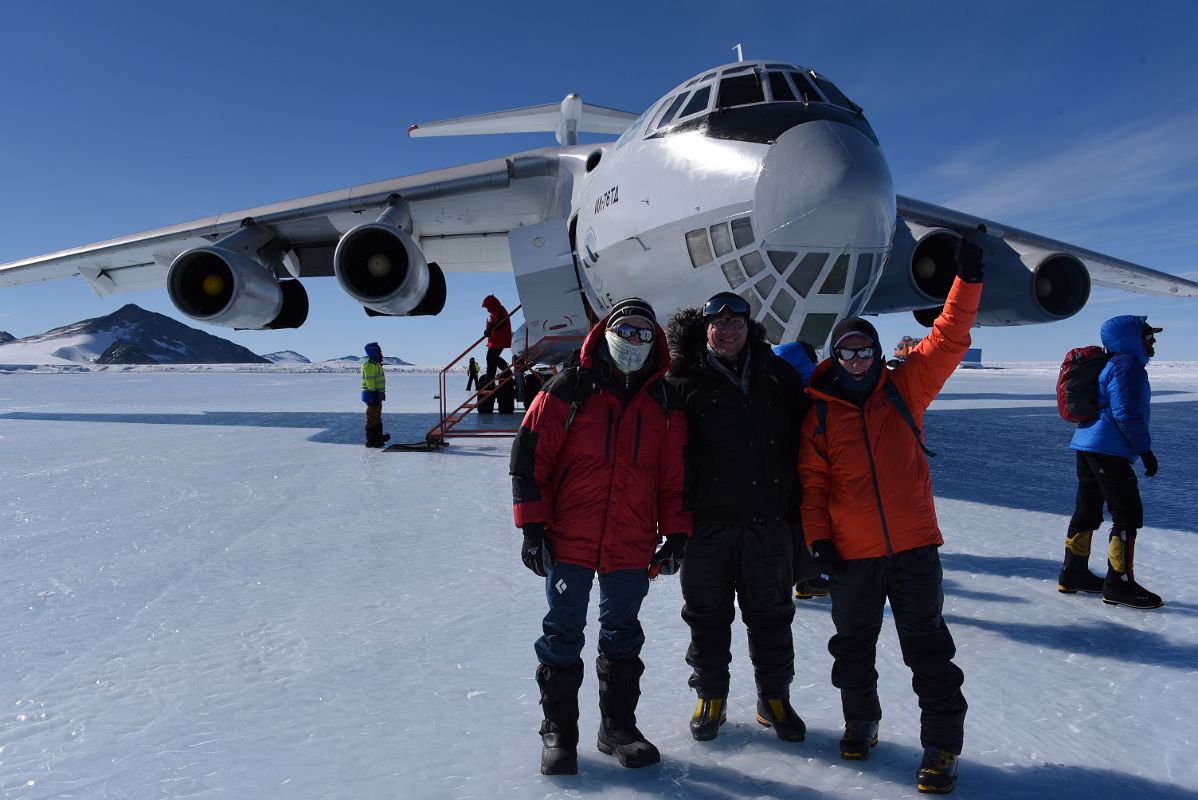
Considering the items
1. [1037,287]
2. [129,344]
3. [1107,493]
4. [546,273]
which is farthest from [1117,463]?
[129,344]

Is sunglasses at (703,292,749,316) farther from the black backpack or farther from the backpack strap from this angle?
the black backpack

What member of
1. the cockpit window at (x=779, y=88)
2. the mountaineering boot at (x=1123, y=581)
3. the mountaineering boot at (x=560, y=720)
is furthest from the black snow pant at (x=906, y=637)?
the cockpit window at (x=779, y=88)

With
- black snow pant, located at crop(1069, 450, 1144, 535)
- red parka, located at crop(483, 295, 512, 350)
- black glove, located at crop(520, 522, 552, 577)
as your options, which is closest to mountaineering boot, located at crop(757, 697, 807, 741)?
black glove, located at crop(520, 522, 552, 577)

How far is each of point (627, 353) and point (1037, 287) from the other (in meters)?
9.37

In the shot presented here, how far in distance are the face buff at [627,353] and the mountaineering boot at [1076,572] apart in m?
2.89

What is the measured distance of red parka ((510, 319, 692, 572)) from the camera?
2.24 metres

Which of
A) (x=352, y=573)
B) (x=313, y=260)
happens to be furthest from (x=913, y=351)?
(x=313, y=260)

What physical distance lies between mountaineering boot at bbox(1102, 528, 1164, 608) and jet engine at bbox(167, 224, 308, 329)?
369 inches

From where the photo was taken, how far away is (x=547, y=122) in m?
17.7

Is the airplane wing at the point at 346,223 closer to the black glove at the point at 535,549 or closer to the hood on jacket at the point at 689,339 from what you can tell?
the hood on jacket at the point at 689,339

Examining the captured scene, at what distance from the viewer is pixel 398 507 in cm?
543

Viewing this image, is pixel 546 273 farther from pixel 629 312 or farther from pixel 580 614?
pixel 580 614

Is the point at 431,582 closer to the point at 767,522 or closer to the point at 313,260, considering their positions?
the point at 767,522

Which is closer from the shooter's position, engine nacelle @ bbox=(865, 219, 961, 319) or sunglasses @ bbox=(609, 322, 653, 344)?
sunglasses @ bbox=(609, 322, 653, 344)
